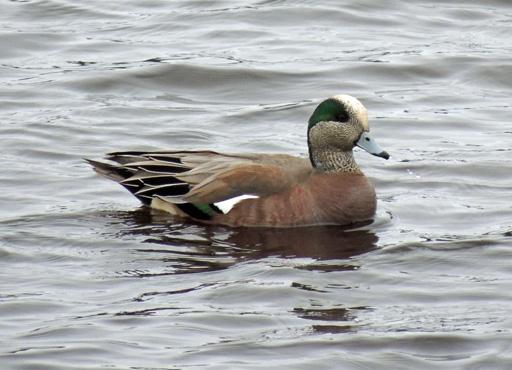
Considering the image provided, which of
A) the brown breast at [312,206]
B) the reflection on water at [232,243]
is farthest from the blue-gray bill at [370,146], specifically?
the reflection on water at [232,243]

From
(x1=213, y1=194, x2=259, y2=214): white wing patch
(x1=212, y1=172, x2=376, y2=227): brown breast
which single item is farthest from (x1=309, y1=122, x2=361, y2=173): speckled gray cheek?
(x1=213, y1=194, x2=259, y2=214): white wing patch

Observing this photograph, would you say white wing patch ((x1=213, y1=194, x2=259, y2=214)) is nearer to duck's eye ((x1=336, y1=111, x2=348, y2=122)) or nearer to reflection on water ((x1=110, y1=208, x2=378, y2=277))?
reflection on water ((x1=110, y1=208, x2=378, y2=277))

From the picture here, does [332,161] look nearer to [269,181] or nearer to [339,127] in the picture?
[339,127]

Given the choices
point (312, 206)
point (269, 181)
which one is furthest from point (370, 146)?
point (269, 181)

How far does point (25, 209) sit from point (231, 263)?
5.86ft

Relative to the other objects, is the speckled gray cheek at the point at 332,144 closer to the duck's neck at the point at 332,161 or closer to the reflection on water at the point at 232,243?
the duck's neck at the point at 332,161

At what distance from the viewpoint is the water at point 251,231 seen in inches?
330

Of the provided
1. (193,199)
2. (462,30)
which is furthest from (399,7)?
(193,199)

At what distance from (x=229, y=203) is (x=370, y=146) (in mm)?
1041

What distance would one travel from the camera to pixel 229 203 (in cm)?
1090

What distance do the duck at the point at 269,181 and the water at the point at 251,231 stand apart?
152 millimetres

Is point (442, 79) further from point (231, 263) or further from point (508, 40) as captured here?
point (231, 263)

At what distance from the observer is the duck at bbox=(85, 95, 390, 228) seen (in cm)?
1083

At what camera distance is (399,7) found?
694 inches
